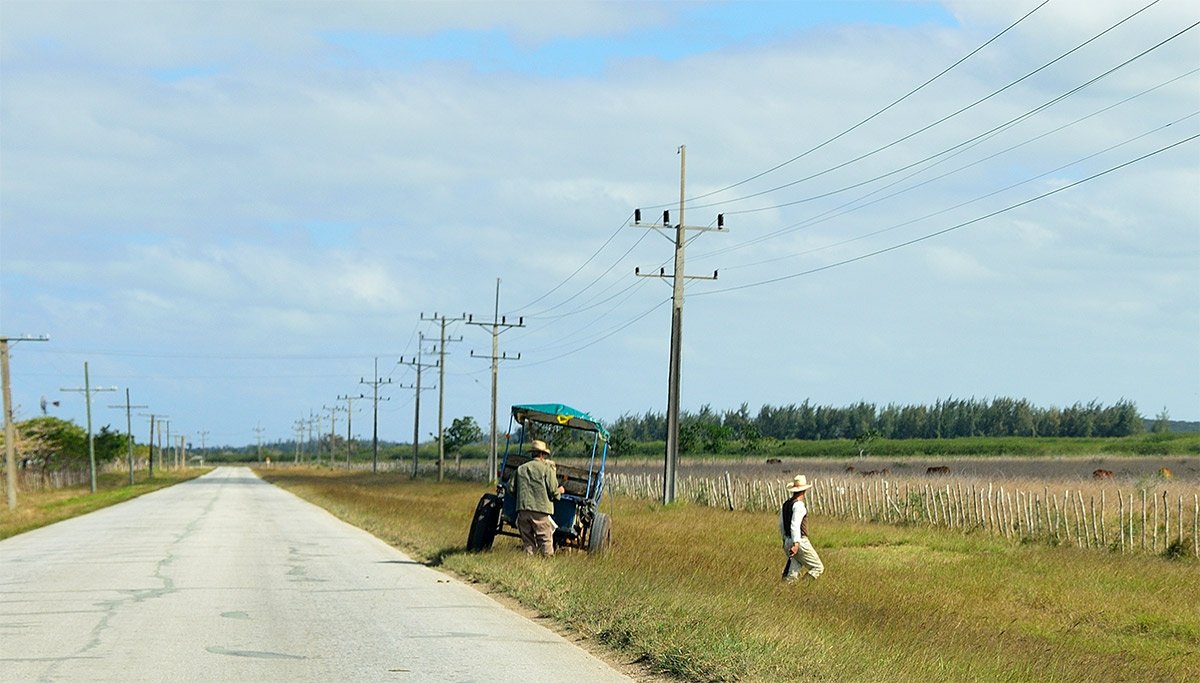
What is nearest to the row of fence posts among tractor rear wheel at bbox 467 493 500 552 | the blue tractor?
the blue tractor

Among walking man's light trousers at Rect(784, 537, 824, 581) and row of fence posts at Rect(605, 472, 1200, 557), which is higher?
walking man's light trousers at Rect(784, 537, 824, 581)

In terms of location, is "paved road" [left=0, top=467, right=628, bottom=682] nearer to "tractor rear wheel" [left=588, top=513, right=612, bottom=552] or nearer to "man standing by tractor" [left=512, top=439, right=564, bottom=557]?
"man standing by tractor" [left=512, top=439, right=564, bottom=557]

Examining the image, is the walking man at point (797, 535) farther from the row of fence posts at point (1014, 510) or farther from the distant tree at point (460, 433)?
the distant tree at point (460, 433)

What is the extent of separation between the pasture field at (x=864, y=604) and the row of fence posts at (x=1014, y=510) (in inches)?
23.9

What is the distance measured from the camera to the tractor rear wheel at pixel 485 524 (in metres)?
21.1

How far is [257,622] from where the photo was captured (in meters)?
13.5

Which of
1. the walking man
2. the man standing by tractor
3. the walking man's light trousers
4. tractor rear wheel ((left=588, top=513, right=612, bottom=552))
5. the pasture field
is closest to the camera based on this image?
the pasture field

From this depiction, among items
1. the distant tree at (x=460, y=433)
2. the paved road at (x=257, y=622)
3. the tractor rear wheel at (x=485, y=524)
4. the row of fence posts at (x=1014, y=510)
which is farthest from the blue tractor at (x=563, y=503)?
the distant tree at (x=460, y=433)

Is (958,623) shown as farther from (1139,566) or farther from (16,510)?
(16,510)

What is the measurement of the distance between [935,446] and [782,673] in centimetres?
9919

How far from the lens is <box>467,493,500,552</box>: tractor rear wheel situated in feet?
69.3

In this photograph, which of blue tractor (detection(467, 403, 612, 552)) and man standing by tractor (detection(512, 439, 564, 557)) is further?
blue tractor (detection(467, 403, 612, 552))

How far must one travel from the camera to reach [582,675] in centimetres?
1062

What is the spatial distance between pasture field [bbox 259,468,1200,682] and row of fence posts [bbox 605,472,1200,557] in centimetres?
61
